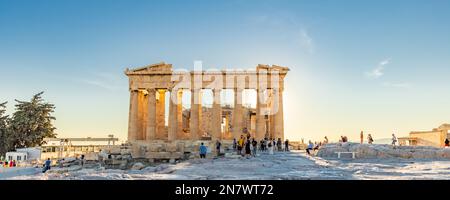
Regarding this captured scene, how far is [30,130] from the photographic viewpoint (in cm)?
5975

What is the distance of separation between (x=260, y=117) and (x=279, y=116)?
2176 millimetres

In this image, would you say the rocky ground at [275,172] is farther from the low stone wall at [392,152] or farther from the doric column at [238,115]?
the doric column at [238,115]

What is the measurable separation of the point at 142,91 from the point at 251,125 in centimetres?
1750

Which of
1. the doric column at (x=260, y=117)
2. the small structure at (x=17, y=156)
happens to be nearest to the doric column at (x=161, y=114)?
the doric column at (x=260, y=117)

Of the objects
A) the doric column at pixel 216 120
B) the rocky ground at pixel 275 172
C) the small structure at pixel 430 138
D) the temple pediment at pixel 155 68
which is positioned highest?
the temple pediment at pixel 155 68

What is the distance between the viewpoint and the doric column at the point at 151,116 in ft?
155

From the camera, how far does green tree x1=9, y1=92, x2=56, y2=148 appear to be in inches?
2301

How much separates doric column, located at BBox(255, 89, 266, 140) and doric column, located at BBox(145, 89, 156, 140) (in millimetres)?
11777

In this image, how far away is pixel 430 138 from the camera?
148 ft

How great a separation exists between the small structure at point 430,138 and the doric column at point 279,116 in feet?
39.9

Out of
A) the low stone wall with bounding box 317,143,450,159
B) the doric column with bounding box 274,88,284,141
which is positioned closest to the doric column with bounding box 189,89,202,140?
the doric column with bounding box 274,88,284,141

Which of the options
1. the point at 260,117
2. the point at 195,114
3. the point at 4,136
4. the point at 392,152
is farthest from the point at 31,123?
the point at 392,152
